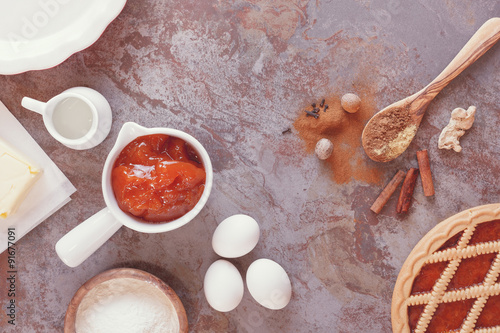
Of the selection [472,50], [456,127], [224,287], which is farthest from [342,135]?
[224,287]

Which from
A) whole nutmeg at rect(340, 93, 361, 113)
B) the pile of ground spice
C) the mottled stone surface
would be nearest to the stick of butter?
the mottled stone surface

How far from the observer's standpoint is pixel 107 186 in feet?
3.38

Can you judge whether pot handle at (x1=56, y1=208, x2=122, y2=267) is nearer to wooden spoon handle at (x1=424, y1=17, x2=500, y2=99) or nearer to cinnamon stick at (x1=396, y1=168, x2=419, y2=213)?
cinnamon stick at (x1=396, y1=168, x2=419, y2=213)

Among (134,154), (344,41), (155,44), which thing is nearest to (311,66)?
(344,41)

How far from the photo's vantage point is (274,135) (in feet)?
4.23

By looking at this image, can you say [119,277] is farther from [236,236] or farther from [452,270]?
[452,270]

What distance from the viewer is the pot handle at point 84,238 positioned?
1.07 metres

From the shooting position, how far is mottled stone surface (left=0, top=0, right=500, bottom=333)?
4.18 feet

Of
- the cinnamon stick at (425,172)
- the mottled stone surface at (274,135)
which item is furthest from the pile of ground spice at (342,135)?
the cinnamon stick at (425,172)

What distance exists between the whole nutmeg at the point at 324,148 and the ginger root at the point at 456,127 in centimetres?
36

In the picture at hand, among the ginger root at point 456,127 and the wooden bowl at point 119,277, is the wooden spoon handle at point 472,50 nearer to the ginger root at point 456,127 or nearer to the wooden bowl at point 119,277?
the ginger root at point 456,127

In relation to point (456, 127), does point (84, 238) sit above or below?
below

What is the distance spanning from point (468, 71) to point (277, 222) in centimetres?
76

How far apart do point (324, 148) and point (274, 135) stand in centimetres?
16
